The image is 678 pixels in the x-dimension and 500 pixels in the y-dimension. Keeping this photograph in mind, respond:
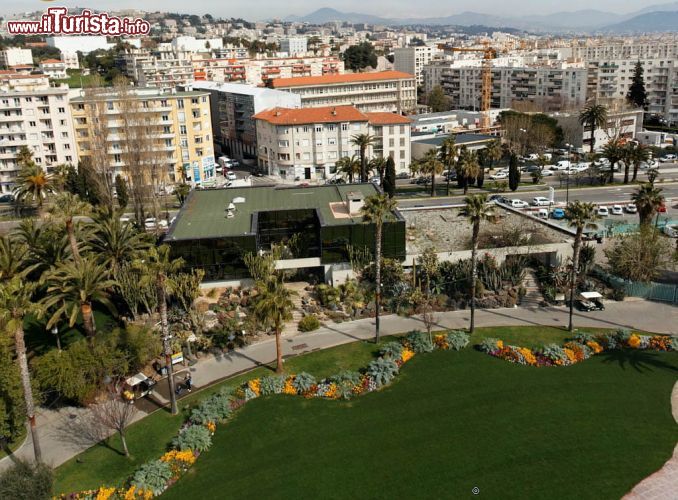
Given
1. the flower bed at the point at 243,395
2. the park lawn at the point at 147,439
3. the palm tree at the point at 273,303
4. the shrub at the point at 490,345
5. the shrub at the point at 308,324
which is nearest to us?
the flower bed at the point at 243,395

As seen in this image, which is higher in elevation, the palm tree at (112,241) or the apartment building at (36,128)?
the apartment building at (36,128)

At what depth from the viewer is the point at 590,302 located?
45750mm

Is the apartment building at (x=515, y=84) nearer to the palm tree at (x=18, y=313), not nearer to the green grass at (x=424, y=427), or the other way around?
the green grass at (x=424, y=427)

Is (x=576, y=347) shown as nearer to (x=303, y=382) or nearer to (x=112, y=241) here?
(x=303, y=382)

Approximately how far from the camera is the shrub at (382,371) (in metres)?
36.1

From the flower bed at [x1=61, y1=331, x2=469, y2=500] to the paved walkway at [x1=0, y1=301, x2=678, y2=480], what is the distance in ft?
9.14

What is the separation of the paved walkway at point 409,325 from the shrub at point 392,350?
2.91m

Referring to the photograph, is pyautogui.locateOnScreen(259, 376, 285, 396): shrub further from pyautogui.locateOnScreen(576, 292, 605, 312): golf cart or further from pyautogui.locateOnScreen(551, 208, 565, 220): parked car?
pyautogui.locateOnScreen(551, 208, 565, 220): parked car

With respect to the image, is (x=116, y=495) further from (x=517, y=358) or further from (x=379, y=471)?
(x=517, y=358)

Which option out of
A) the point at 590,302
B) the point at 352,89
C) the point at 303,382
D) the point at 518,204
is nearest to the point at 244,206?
the point at 303,382

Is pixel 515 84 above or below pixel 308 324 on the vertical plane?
above

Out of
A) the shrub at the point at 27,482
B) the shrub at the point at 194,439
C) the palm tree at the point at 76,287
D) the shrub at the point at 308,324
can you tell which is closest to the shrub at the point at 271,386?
the shrub at the point at 194,439

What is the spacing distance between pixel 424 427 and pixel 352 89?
11033 cm

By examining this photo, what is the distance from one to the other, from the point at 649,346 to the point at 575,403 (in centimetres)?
976
